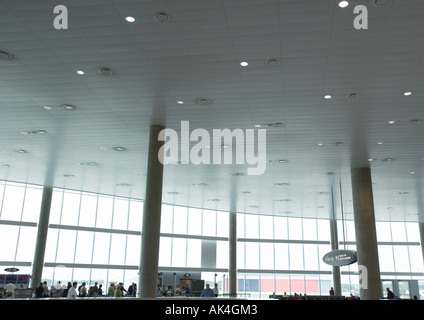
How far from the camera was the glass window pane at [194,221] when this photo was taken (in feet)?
96.9

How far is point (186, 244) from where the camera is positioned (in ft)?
94.8

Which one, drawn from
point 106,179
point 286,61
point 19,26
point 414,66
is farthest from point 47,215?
point 414,66

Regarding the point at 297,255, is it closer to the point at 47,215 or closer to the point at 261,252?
the point at 261,252

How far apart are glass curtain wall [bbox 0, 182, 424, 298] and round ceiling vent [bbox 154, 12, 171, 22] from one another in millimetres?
19125

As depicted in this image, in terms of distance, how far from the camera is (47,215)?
21.6 metres

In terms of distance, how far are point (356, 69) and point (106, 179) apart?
607 inches

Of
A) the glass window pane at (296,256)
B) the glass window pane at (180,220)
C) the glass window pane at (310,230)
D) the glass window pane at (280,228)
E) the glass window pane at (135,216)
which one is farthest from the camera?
the glass window pane at (310,230)

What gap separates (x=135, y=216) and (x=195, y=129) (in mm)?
15885

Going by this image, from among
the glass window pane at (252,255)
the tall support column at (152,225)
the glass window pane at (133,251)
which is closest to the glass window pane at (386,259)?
the glass window pane at (252,255)

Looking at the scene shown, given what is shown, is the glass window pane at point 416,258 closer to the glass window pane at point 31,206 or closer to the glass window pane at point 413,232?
the glass window pane at point 413,232

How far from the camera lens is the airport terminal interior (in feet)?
25.0

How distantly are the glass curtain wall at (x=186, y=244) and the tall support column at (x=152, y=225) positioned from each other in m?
13.2

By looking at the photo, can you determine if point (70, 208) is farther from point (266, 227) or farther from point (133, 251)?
point (266, 227)

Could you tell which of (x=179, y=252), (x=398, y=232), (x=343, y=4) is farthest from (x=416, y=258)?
(x=343, y=4)
